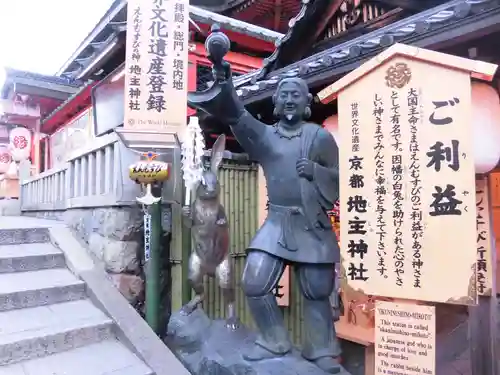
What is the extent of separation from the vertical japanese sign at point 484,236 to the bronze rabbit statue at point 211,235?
2686mm

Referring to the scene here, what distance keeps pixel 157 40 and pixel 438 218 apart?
3.79m

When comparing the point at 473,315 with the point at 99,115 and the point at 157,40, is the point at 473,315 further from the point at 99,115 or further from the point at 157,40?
the point at 99,115

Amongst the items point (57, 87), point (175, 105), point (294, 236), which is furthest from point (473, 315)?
point (57, 87)

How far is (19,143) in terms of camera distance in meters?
15.7

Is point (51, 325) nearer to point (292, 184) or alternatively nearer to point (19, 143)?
point (292, 184)

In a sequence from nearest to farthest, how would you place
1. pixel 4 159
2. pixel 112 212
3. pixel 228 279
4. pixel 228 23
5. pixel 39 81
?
pixel 228 279 → pixel 112 212 → pixel 228 23 → pixel 39 81 → pixel 4 159

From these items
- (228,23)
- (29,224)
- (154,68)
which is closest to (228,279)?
(154,68)

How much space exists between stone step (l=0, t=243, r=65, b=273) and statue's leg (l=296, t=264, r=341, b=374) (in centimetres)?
291

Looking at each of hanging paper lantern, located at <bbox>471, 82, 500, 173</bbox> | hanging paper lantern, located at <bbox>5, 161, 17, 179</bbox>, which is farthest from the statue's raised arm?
hanging paper lantern, located at <bbox>5, 161, 17, 179</bbox>

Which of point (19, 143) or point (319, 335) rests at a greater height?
point (19, 143)

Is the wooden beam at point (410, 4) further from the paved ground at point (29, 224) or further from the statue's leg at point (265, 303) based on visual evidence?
the paved ground at point (29, 224)

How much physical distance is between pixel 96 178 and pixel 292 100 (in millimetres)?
3321

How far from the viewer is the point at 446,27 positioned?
2969mm

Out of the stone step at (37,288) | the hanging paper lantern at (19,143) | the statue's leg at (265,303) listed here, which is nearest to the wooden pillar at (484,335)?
the statue's leg at (265,303)
